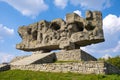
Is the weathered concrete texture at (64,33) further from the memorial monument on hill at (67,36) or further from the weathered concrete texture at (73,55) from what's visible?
the weathered concrete texture at (73,55)

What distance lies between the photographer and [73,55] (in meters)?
24.9

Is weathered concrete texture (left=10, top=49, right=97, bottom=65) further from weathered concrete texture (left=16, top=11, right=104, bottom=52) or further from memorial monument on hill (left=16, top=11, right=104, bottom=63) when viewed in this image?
weathered concrete texture (left=16, top=11, right=104, bottom=52)

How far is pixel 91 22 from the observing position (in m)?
26.3

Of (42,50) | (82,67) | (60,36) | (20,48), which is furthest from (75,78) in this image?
(20,48)

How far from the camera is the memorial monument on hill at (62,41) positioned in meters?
22.0

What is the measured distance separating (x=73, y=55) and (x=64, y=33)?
156 inches

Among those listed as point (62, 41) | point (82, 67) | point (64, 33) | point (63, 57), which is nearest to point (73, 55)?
point (63, 57)

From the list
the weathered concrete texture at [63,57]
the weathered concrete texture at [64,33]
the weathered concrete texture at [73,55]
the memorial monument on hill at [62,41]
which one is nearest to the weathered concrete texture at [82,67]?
the memorial monument on hill at [62,41]

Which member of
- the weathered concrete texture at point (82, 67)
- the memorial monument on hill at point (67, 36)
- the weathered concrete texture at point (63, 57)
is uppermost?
the memorial monument on hill at point (67, 36)

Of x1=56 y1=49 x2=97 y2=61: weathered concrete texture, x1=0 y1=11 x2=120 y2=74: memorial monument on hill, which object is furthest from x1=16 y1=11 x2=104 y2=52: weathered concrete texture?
x1=56 y1=49 x2=97 y2=61: weathered concrete texture

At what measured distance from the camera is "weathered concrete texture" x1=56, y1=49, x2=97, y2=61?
24.6 meters

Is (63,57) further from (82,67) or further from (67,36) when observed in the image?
(82,67)

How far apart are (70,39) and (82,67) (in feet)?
27.4

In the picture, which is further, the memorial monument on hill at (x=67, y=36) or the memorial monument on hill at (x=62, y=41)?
the memorial monument on hill at (x=67, y=36)
